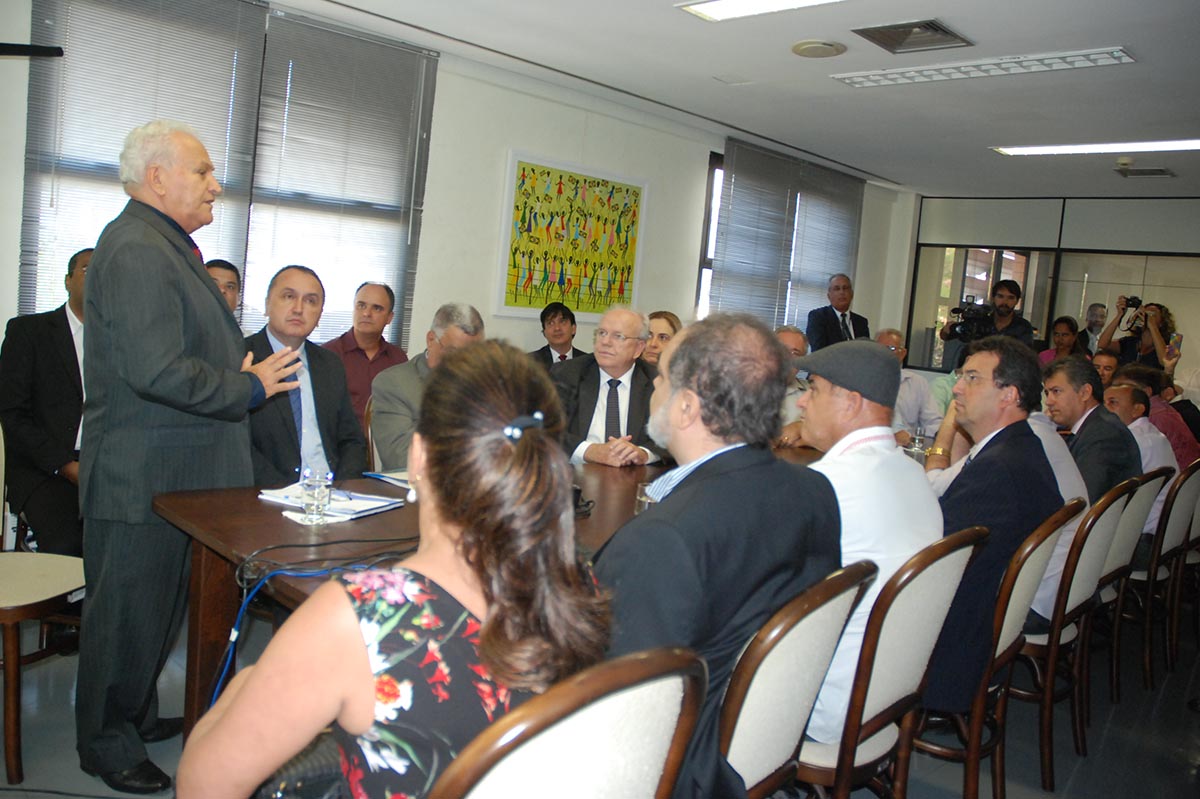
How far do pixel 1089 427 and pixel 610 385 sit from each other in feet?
6.11

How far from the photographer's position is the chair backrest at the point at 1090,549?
8.31 ft

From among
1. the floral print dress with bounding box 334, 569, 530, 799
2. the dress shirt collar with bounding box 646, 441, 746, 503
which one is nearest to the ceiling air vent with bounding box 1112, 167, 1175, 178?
the dress shirt collar with bounding box 646, 441, 746, 503

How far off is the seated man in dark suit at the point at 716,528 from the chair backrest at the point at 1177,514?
8.18ft

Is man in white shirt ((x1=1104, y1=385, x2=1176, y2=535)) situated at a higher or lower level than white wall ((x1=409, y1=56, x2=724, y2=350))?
lower

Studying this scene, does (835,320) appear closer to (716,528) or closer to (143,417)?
(143,417)

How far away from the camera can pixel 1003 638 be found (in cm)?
228

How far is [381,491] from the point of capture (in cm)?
254

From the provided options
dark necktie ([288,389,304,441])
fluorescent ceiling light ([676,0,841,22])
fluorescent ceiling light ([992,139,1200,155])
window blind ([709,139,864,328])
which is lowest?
dark necktie ([288,389,304,441])

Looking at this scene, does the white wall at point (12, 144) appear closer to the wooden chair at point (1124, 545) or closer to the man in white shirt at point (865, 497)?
the man in white shirt at point (865, 497)

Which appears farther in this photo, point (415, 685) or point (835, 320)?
point (835, 320)

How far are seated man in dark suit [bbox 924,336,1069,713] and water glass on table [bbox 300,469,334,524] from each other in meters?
1.37

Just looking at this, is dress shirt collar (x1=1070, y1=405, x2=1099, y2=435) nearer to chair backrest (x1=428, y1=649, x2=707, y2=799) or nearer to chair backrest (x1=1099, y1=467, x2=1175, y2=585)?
chair backrest (x1=1099, y1=467, x2=1175, y2=585)

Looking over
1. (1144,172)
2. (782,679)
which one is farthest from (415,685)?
(1144,172)

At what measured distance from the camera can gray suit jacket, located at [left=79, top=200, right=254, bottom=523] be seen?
2.16m
